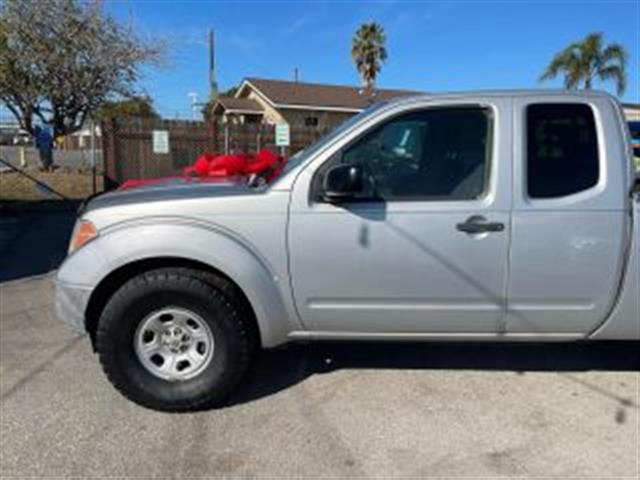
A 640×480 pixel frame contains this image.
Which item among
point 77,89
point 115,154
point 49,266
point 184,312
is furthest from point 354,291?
point 77,89

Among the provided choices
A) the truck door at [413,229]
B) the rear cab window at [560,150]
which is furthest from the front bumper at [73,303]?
the rear cab window at [560,150]

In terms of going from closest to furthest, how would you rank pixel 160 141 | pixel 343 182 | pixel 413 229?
pixel 343 182 → pixel 413 229 → pixel 160 141

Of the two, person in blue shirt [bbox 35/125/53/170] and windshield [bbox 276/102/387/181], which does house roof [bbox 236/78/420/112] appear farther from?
windshield [bbox 276/102/387/181]

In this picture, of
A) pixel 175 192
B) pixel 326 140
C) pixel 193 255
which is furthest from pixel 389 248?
pixel 175 192

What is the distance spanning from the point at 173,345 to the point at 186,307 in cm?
28

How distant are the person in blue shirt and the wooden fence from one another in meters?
3.03

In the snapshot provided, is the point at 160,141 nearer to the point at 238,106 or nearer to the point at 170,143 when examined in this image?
the point at 170,143

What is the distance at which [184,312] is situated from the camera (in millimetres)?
4242

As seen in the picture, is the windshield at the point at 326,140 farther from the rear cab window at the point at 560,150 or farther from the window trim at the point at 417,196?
the rear cab window at the point at 560,150

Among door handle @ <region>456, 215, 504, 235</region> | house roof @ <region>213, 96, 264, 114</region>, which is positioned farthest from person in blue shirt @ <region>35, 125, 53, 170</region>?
house roof @ <region>213, 96, 264, 114</region>

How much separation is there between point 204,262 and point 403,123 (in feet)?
4.70

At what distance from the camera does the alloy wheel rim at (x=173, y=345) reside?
14.0ft

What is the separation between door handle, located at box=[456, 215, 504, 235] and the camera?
4090 mm

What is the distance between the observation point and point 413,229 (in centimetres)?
412
